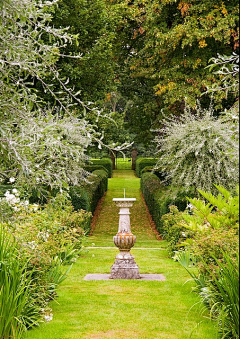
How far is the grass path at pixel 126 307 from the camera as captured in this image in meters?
5.80

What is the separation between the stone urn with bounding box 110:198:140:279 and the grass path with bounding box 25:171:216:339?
28 cm

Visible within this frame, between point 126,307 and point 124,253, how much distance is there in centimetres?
227

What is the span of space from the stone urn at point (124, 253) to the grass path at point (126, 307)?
0.93 feet

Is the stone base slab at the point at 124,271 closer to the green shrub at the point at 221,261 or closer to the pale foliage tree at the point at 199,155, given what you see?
the green shrub at the point at 221,261

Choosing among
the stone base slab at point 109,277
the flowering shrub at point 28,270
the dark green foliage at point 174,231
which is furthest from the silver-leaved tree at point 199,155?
the flowering shrub at point 28,270

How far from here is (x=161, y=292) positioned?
7867mm

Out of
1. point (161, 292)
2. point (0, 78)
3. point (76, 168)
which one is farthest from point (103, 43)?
point (0, 78)

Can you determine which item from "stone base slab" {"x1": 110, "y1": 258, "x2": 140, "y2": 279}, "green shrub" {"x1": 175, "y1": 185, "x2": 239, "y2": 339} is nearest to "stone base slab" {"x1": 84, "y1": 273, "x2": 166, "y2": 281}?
"stone base slab" {"x1": 110, "y1": 258, "x2": 140, "y2": 279}

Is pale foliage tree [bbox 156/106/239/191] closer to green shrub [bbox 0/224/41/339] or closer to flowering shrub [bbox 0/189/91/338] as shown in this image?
flowering shrub [bbox 0/189/91/338]

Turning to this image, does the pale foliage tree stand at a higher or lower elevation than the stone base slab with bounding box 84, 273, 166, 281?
higher

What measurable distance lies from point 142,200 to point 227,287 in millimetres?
18205

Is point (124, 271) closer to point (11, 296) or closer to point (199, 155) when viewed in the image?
point (11, 296)

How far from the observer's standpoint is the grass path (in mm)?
5797

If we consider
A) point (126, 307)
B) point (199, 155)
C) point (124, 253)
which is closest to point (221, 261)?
point (126, 307)
